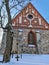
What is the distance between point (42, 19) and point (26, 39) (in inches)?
163

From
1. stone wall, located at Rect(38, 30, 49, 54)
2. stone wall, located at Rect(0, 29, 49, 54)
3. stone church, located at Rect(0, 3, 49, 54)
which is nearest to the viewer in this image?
stone wall, located at Rect(0, 29, 49, 54)

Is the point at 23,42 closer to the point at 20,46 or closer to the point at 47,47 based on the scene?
the point at 20,46

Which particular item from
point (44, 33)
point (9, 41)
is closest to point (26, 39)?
point (44, 33)

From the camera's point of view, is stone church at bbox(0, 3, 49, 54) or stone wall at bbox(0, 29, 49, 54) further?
stone church at bbox(0, 3, 49, 54)

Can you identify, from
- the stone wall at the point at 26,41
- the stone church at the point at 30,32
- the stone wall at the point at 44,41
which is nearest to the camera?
the stone wall at the point at 26,41

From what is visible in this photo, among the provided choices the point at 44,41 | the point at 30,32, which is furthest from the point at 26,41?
the point at 44,41

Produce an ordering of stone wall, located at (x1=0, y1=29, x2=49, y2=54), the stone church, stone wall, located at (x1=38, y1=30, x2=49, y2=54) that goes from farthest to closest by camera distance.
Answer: stone wall, located at (x1=38, y1=30, x2=49, y2=54) → the stone church → stone wall, located at (x1=0, y1=29, x2=49, y2=54)

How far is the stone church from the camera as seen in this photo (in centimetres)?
2805

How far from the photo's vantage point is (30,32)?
94.9 ft

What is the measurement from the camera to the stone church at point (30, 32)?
28047 millimetres

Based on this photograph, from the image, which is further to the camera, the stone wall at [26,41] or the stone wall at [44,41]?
the stone wall at [44,41]

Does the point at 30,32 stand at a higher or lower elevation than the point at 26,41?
higher

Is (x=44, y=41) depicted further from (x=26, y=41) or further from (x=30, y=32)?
(x=26, y=41)

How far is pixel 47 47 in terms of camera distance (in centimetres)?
2842
